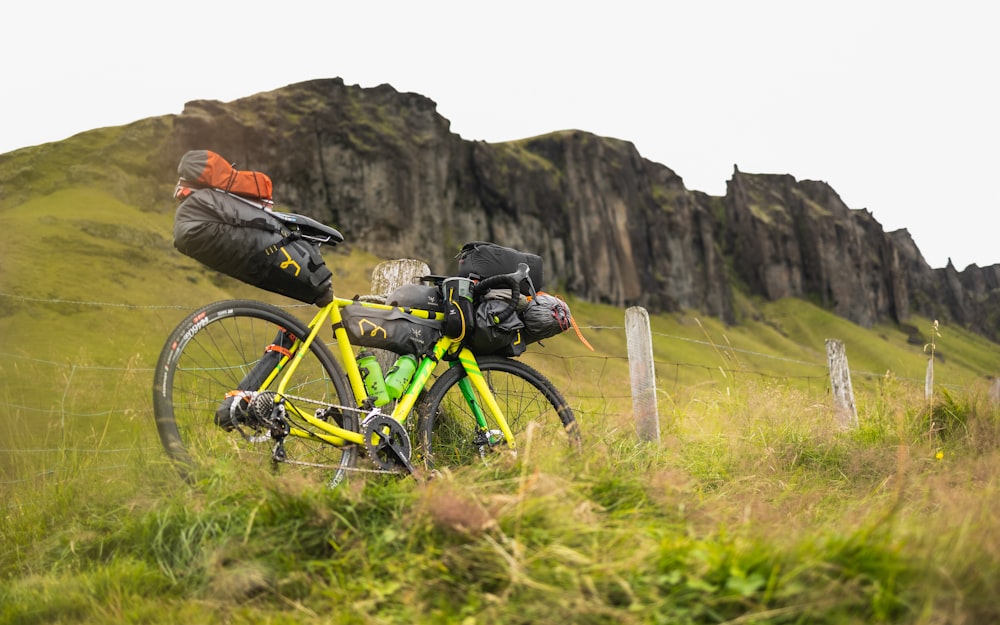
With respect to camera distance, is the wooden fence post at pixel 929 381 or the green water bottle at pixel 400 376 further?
the wooden fence post at pixel 929 381

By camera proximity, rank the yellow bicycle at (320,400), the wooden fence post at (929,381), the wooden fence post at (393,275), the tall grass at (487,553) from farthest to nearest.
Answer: the wooden fence post at (929,381) → the wooden fence post at (393,275) → the yellow bicycle at (320,400) → the tall grass at (487,553)

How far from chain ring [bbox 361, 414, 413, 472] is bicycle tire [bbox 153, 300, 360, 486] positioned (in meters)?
0.12

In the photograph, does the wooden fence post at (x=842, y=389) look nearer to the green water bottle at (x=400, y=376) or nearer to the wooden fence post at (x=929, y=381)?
the wooden fence post at (x=929, y=381)

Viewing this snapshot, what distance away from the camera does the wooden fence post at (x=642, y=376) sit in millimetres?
5297

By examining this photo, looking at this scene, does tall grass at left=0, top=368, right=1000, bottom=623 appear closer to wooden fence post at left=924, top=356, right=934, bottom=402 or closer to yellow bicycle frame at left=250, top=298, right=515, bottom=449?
yellow bicycle frame at left=250, top=298, right=515, bottom=449

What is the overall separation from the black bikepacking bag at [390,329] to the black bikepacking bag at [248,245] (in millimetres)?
204

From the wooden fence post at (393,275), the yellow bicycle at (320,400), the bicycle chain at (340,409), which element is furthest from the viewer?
the wooden fence post at (393,275)

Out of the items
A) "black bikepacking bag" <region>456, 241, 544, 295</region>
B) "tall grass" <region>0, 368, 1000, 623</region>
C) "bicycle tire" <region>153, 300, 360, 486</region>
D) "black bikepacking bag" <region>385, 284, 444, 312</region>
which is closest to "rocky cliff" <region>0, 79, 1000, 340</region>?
"black bikepacking bag" <region>456, 241, 544, 295</region>

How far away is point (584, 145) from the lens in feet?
467

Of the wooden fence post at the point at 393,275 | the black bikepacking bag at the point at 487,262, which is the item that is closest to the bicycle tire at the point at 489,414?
the black bikepacking bag at the point at 487,262

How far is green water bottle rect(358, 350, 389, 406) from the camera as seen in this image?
373 cm

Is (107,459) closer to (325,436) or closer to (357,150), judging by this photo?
(325,436)

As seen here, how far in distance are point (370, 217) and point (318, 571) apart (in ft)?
346

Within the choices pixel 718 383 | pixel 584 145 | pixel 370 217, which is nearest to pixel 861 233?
pixel 584 145
